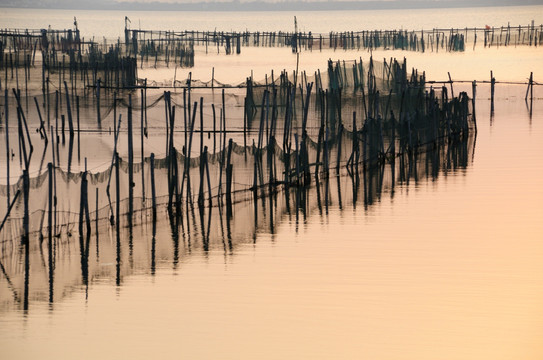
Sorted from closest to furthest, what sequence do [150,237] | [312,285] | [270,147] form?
[312,285]
[150,237]
[270,147]

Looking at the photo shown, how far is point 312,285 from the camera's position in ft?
43.1

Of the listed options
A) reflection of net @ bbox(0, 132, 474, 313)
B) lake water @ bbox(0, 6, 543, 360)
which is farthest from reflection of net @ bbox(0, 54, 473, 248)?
lake water @ bbox(0, 6, 543, 360)

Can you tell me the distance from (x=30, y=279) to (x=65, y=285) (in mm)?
424

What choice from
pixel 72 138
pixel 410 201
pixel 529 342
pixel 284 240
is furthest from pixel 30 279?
pixel 72 138

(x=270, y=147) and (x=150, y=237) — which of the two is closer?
(x=150, y=237)

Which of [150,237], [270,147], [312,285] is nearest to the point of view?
[312,285]

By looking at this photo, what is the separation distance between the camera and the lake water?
1095 centimetres

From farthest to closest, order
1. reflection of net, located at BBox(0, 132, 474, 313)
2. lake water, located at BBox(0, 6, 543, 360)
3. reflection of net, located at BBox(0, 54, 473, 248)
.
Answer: reflection of net, located at BBox(0, 54, 473, 248)
reflection of net, located at BBox(0, 132, 474, 313)
lake water, located at BBox(0, 6, 543, 360)

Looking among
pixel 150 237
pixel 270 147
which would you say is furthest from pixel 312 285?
pixel 270 147

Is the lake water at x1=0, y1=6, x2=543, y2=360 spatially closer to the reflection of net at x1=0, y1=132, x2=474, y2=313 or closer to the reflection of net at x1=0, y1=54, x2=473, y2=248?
the reflection of net at x1=0, y1=132, x2=474, y2=313

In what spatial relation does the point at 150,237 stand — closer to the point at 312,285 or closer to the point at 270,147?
the point at 312,285

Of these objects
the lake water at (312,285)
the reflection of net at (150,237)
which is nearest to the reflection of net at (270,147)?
the reflection of net at (150,237)

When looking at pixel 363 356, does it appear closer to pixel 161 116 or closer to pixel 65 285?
pixel 65 285

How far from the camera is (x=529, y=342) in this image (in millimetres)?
11086
